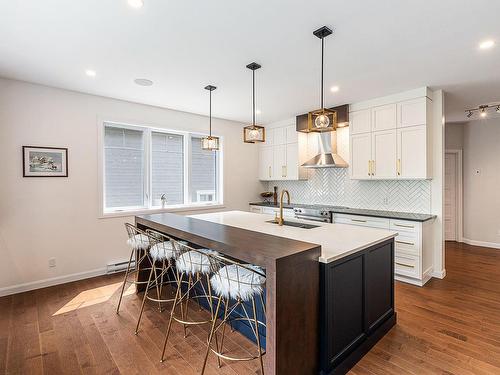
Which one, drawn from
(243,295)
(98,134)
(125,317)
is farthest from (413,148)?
(98,134)

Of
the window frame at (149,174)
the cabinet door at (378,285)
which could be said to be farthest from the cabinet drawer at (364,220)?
the window frame at (149,174)

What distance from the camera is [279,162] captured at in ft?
19.0

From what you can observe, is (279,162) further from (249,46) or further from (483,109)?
(483,109)

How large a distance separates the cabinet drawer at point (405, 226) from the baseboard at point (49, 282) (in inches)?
171

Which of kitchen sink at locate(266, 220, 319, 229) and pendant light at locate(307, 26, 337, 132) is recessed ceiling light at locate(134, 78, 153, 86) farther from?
kitchen sink at locate(266, 220, 319, 229)

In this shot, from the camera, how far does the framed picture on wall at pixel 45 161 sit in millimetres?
3467

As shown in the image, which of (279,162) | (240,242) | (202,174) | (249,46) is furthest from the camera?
(279,162)

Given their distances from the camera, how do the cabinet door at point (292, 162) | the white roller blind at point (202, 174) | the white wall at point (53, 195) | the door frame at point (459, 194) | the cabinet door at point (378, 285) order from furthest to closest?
the door frame at point (459, 194)
the cabinet door at point (292, 162)
the white roller blind at point (202, 174)
the white wall at point (53, 195)
the cabinet door at point (378, 285)

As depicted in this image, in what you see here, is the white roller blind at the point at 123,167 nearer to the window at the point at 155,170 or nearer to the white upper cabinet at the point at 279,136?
the window at the point at 155,170

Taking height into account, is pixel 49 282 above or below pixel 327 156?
below

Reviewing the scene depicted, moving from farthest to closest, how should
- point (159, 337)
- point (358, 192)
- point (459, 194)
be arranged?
point (459, 194) < point (358, 192) < point (159, 337)

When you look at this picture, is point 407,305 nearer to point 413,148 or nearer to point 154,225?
point 413,148

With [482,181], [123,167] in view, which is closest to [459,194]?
[482,181]

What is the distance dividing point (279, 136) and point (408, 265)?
3410mm
